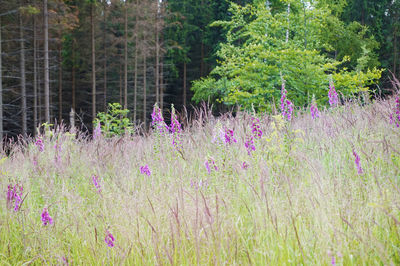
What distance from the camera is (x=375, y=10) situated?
25922 millimetres

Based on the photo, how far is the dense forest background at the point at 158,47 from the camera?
40.3 feet

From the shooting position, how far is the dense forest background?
40.3 feet

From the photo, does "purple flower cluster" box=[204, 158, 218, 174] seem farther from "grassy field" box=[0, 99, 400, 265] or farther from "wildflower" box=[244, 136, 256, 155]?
"wildflower" box=[244, 136, 256, 155]

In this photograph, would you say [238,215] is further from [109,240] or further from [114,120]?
[114,120]

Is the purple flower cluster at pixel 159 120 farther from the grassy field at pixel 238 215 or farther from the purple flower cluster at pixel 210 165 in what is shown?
the purple flower cluster at pixel 210 165

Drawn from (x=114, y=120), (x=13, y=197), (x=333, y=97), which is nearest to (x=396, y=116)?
(x=333, y=97)

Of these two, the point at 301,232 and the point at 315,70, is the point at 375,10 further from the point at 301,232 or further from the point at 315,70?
the point at 301,232

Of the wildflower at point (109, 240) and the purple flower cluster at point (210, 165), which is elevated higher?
the purple flower cluster at point (210, 165)

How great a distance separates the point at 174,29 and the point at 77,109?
11911mm

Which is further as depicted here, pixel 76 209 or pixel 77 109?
pixel 77 109

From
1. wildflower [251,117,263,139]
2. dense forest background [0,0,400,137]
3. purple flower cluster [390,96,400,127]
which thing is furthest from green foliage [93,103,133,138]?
purple flower cluster [390,96,400,127]

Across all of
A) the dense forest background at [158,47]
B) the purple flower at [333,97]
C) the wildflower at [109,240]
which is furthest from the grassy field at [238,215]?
the dense forest background at [158,47]

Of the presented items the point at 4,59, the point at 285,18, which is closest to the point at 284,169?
the point at 285,18

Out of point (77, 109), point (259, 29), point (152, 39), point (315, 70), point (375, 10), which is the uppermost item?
point (375, 10)
